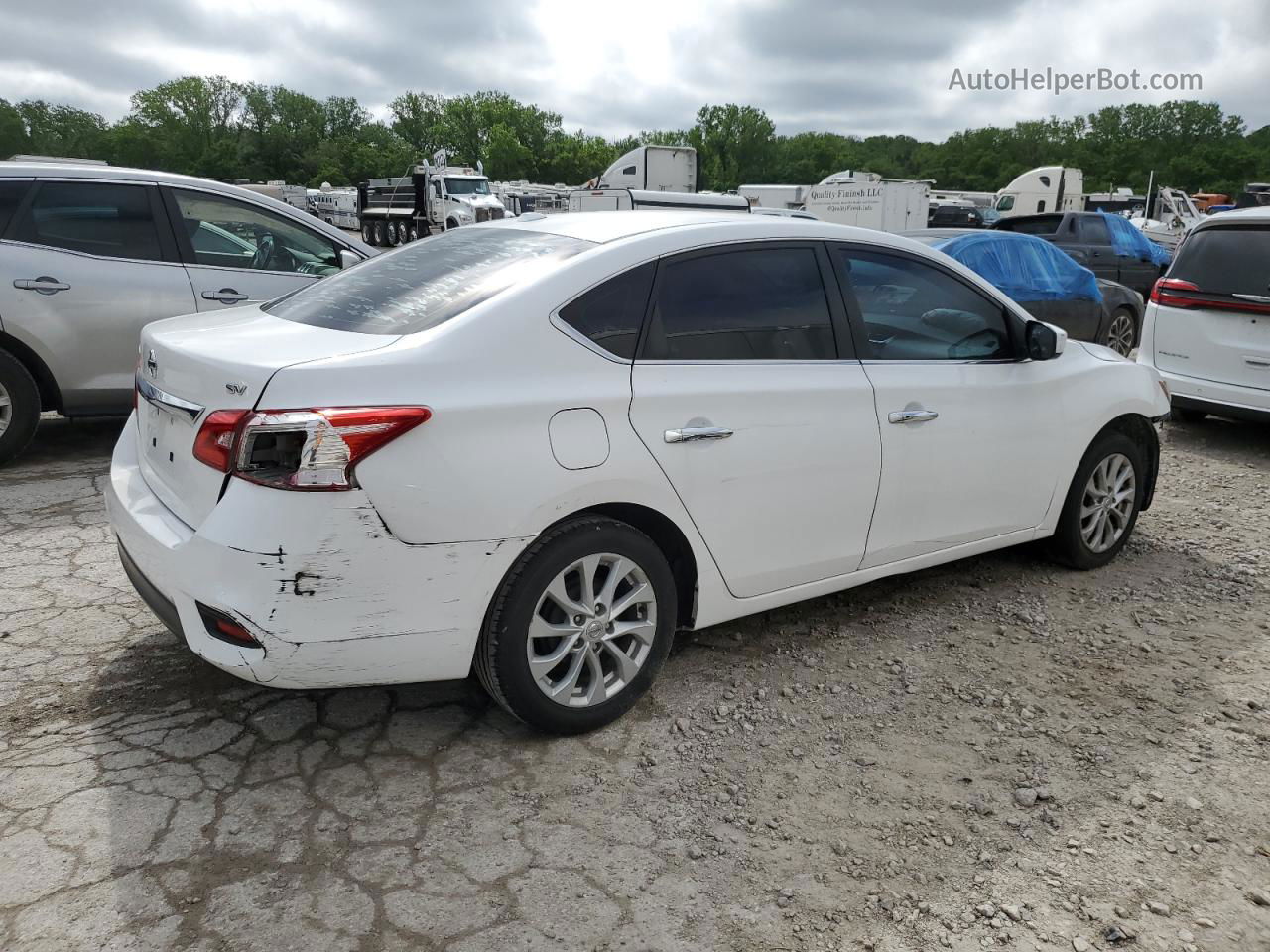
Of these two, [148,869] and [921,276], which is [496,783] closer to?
[148,869]

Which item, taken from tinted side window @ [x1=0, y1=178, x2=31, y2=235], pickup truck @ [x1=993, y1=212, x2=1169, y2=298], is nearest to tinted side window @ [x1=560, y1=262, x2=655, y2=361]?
tinted side window @ [x1=0, y1=178, x2=31, y2=235]

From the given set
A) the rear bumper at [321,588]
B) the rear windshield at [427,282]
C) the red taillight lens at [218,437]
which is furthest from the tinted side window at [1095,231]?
the red taillight lens at [218,437]

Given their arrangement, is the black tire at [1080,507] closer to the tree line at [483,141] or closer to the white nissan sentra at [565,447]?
the white nissan sentra at [565,447]

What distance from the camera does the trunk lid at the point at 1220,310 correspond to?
6695mm

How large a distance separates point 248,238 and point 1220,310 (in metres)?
6.65

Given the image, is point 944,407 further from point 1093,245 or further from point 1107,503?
point 1093,245

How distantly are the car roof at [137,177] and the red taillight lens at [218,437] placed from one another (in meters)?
3.39

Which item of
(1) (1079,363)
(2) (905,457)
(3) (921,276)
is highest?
(3) (921,276)

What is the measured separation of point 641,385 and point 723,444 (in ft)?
1.14

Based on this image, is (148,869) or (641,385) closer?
(148,869)

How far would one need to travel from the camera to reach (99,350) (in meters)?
5.56

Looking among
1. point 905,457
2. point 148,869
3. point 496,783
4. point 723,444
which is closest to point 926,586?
point 905,457

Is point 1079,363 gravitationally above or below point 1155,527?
above

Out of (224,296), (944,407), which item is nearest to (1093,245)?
(944,407)
